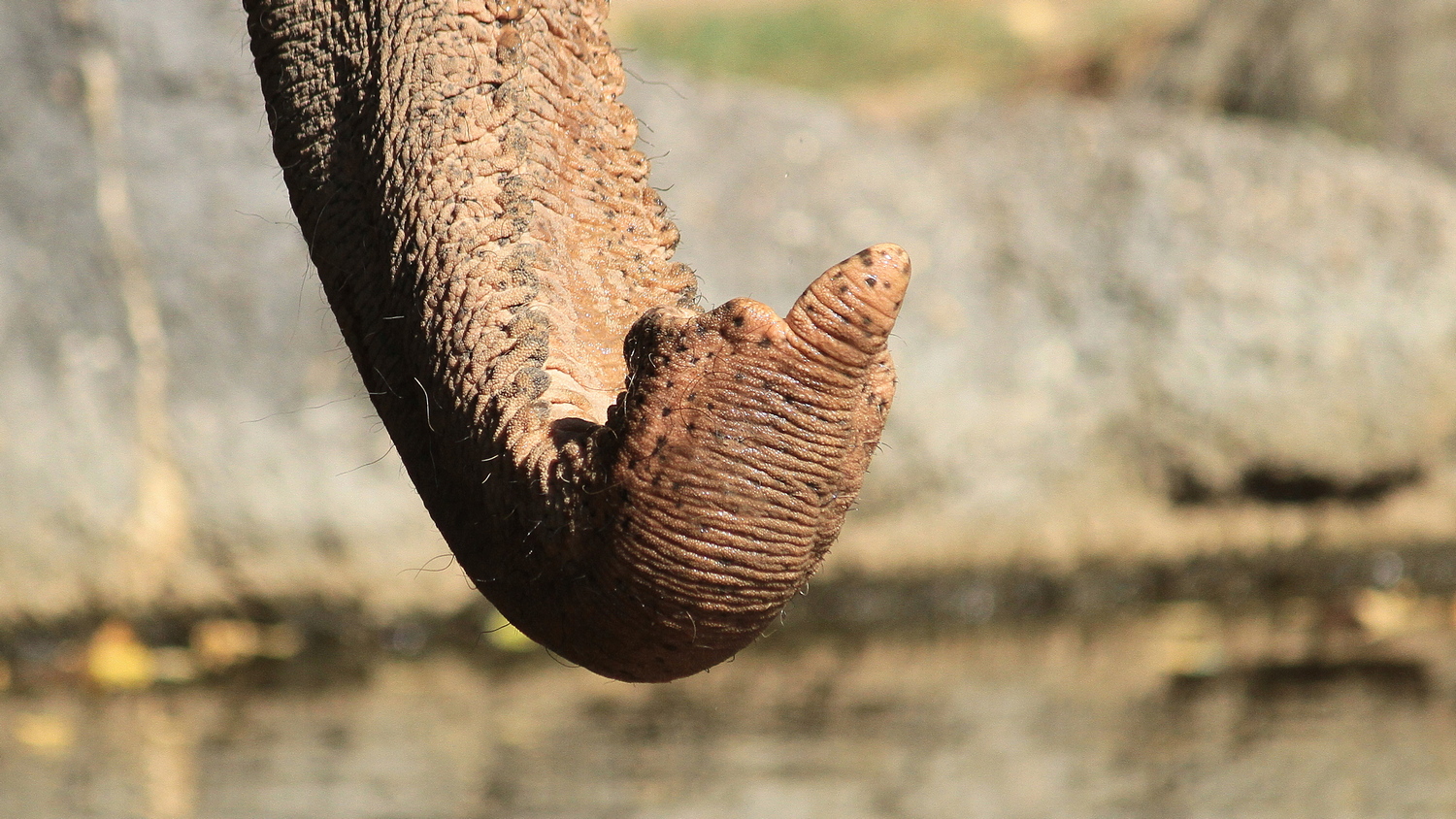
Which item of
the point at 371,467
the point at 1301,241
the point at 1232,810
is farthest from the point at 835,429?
the point at 1301,241

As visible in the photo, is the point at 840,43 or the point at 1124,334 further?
the point at 840,43

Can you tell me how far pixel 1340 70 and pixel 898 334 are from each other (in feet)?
11.0

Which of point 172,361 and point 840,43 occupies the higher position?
point 840,43

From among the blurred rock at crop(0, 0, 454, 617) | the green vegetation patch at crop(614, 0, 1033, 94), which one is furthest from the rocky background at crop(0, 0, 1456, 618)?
the green vegetation patch at crop(614, 0, 1033, 94)

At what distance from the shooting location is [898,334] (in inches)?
241

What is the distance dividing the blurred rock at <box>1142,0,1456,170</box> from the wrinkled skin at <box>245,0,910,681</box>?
262 inches

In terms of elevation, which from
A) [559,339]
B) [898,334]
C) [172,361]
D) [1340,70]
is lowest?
[559,339]

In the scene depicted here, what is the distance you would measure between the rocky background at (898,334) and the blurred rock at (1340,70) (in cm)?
62

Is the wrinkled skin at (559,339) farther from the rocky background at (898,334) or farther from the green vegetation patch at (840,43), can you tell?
the green vegetation patch at (840,43)

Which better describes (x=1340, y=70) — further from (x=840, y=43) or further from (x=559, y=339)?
(x=559, y=339)

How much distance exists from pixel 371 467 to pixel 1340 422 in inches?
140

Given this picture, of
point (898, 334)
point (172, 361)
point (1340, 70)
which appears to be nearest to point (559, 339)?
point (898, 334)

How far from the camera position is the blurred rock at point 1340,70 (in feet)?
26.2

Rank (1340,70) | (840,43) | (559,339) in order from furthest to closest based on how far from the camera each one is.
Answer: (840,43) < (1340,70) < (559,339)
